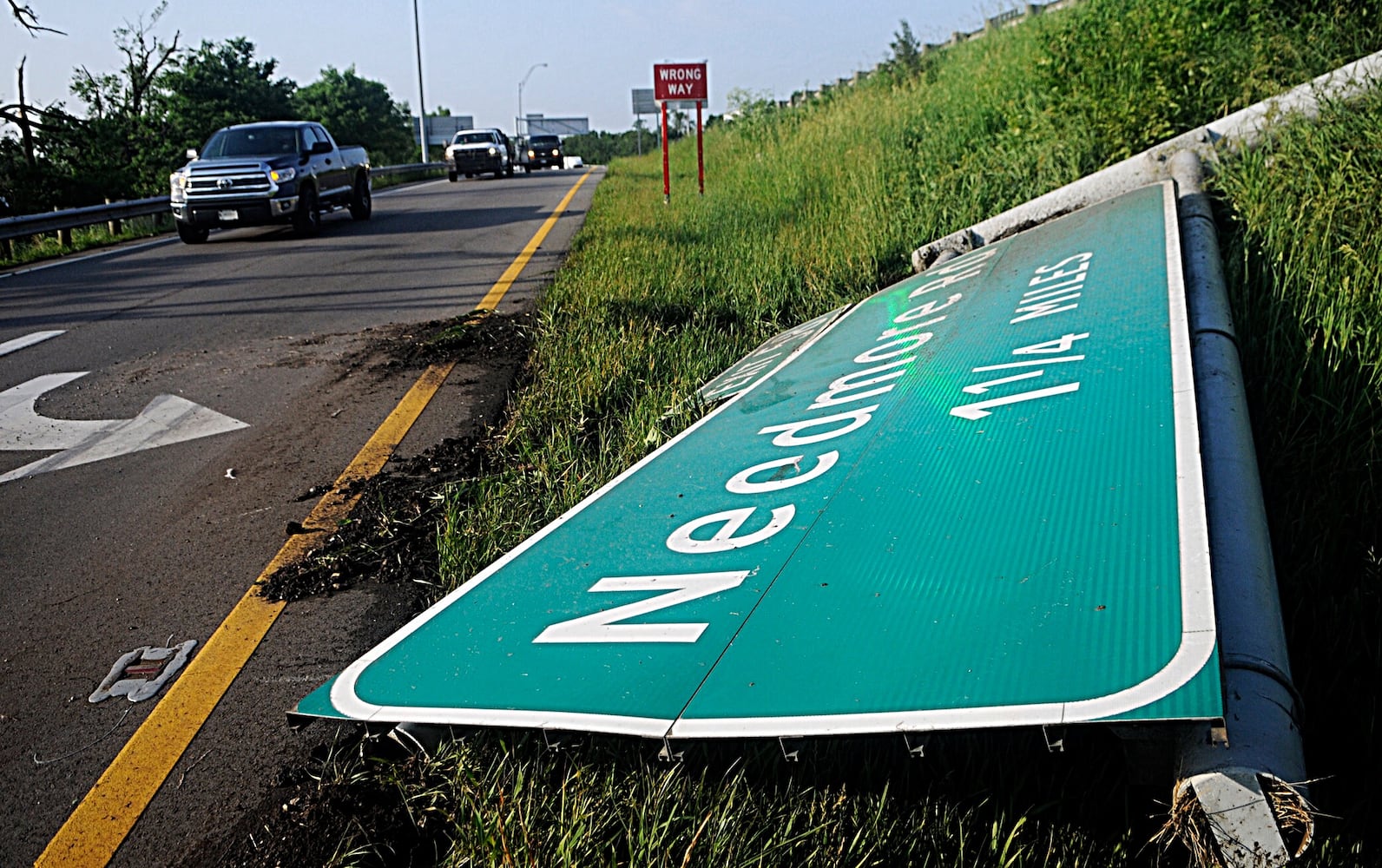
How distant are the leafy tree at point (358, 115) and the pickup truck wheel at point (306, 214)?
3389 centimetres

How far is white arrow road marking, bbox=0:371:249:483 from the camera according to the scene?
4.78 meters

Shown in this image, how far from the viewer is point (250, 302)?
352 inches

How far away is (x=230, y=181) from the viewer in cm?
1444

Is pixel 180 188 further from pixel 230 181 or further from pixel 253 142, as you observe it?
pixel 253 142

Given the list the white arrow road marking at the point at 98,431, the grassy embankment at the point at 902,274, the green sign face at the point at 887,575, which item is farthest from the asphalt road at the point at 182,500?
the green sign face at the point at 887,575

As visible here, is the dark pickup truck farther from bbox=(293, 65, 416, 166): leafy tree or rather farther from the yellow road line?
bbox=(293, 65, 416, 166): leafy tree

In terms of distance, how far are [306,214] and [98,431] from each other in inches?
417

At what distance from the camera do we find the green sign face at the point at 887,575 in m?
1.81

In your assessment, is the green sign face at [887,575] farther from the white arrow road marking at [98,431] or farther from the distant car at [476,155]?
the distant car at [476,155]

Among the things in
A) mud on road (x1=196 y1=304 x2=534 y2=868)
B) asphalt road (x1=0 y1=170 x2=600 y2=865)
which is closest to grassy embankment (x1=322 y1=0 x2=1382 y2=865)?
mud on road (x1=196 y1=304 x2=534 y2=868)

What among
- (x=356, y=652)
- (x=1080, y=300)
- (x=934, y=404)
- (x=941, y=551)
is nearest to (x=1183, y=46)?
(x=1080, y=300)

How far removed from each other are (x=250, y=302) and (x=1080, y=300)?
7270 millimetres

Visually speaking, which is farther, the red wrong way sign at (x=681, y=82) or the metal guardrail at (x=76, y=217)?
the red wrong way sign at (x=681, y=82)

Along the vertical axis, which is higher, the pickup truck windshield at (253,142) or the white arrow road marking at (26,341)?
the pickup truck windshield at (253,142)
